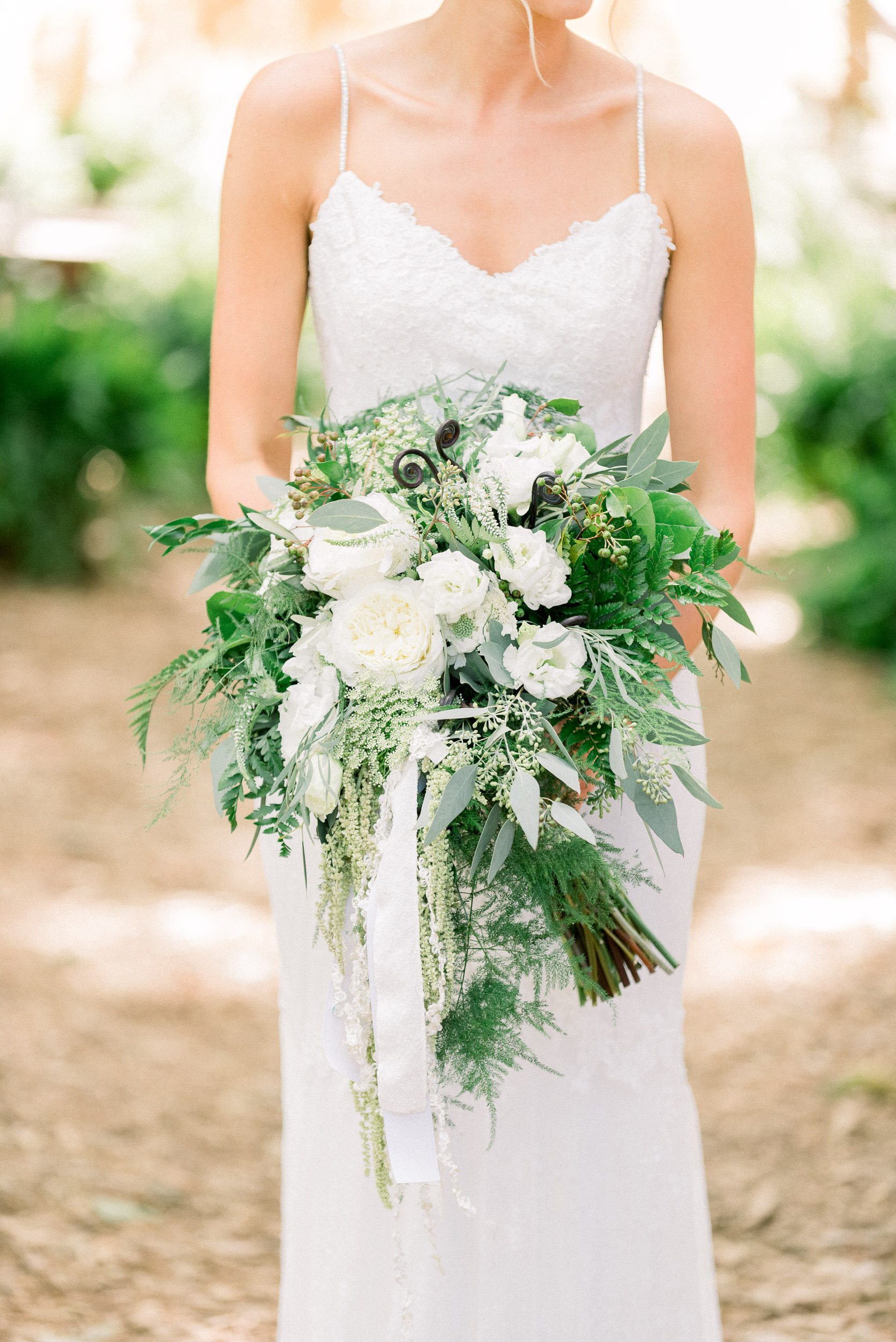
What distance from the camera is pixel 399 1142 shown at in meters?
1.67

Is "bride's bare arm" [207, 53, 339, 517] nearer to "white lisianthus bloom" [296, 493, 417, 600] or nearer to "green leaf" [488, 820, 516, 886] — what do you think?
"white lisianthus bloom" [296, 493, 417, 600]

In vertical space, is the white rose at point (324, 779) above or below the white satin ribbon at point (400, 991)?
above

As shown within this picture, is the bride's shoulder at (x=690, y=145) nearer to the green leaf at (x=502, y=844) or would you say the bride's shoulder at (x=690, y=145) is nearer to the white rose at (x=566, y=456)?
the white rose at (x=566, y=456)

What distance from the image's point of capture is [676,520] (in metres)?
1.61

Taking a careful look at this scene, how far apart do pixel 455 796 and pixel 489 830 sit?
0.09 meters

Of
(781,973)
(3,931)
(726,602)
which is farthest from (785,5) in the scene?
(726,602)

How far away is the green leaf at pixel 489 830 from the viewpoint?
156cm

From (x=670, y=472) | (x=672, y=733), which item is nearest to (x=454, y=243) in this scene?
(x=670, y=472)

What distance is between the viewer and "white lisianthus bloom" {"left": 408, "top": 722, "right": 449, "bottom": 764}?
5.03 feet

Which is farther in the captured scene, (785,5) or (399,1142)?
(785,5)

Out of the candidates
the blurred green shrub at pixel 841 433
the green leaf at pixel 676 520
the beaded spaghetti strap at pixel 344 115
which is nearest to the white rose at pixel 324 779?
the green leaf at pixel 676 520

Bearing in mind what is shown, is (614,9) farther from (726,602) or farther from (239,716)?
(239,716)

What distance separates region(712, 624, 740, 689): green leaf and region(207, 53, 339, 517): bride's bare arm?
737 mm

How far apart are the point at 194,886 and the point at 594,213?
3604 millimetres
